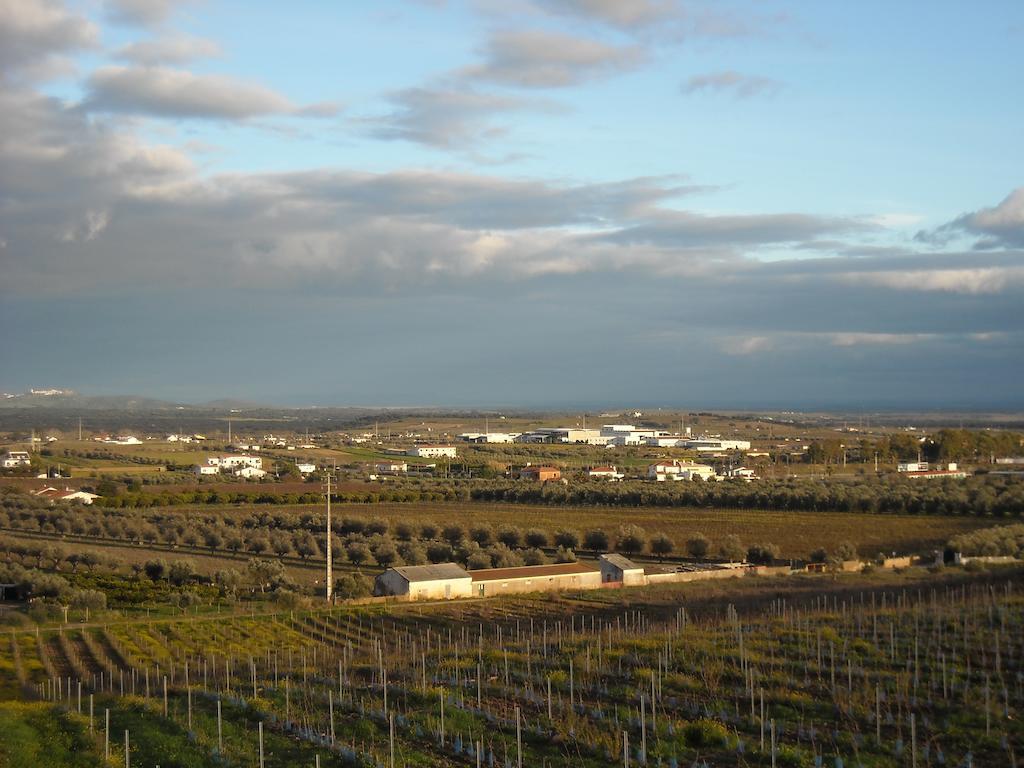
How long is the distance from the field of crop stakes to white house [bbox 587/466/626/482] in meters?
45.8

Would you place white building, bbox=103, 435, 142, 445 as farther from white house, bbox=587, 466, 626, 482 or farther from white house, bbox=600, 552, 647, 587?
white house, bbox=600, 552, 647, 587

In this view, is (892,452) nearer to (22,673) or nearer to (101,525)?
(101,525)

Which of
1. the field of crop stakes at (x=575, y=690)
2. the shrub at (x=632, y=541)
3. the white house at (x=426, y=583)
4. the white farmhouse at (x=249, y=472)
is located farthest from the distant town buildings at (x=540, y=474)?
the field of crop stakes at (x=575, y=690)

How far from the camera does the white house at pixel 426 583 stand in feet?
98.8

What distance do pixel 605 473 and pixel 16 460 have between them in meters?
43.8

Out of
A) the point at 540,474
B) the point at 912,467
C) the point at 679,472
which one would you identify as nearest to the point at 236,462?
the point at 540,474

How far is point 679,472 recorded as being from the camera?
72438mm

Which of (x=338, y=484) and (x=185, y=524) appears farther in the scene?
(x=338, y=484)

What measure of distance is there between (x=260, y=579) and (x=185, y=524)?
13496mm

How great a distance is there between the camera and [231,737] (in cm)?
1405

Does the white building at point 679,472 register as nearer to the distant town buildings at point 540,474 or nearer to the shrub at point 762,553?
the distant town buildings at point 540,474

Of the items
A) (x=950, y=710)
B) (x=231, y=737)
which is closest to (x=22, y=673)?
(x=231, y=737)

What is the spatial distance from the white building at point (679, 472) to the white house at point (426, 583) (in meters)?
38.3

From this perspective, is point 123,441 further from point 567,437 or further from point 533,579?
point 533,579
